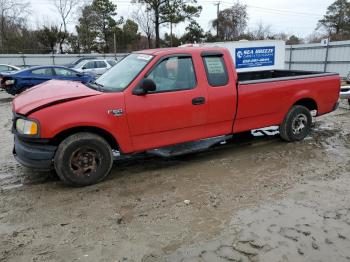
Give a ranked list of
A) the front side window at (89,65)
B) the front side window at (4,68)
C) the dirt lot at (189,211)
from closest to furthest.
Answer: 1. the dirt lot at (189,211)
2. the front side window at (89,65)
3. the front side window at (4,68)

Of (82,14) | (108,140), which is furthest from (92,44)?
(108,140)

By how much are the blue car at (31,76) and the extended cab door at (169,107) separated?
9.06 m

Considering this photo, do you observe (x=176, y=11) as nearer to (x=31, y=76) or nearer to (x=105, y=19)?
(x=105, y=19)

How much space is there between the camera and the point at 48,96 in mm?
4852

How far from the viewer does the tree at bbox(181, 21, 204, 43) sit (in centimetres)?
4441

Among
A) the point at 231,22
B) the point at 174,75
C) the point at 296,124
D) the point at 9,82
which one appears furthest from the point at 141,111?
the point at 231,22

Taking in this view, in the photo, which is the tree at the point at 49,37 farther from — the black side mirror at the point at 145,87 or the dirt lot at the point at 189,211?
the black side mirror at the point at 145,87

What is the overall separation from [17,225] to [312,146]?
542cm

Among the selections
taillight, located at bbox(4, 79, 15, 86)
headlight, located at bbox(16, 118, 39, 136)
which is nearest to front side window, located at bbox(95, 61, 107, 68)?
taillight, located at bbox(4, 79, 15, 86)

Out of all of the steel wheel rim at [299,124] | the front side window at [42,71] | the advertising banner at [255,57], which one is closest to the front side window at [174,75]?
the steel wheel rim at [299,124]

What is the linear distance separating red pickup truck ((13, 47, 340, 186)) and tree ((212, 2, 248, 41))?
46421 mm

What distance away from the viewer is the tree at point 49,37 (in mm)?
42094

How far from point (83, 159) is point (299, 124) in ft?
14.5

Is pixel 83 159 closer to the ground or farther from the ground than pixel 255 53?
closer to the ground
